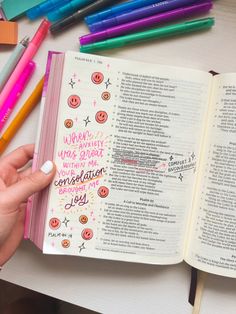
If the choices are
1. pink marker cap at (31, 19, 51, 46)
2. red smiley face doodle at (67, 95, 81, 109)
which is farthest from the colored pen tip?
red smiley face doodle at (67, 95, 81, 109)

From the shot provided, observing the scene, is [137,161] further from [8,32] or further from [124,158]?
[8,32]

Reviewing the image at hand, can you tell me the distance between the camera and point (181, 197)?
53cm

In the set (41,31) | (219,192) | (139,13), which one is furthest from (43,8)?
(219,192)

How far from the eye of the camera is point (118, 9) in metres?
0.54

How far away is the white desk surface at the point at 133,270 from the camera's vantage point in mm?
537

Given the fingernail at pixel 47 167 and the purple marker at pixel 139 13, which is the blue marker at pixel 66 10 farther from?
the fingernail at pixel 47 167

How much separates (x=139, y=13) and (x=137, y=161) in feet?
0.66

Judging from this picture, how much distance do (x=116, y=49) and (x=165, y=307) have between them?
0.37 metres

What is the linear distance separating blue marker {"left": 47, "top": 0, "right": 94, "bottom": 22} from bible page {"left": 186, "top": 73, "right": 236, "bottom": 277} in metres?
0.21

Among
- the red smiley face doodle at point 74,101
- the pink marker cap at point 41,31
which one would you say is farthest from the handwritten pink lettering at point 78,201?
Answer: the pink marker cap at point 41,31

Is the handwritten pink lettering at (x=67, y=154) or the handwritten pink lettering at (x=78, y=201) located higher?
the handwritten pink lettering at (x=67, y=154)

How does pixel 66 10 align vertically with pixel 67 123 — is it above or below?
above

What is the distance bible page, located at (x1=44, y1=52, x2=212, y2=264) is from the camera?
0.52 m

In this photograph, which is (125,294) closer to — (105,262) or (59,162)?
(105,262)
